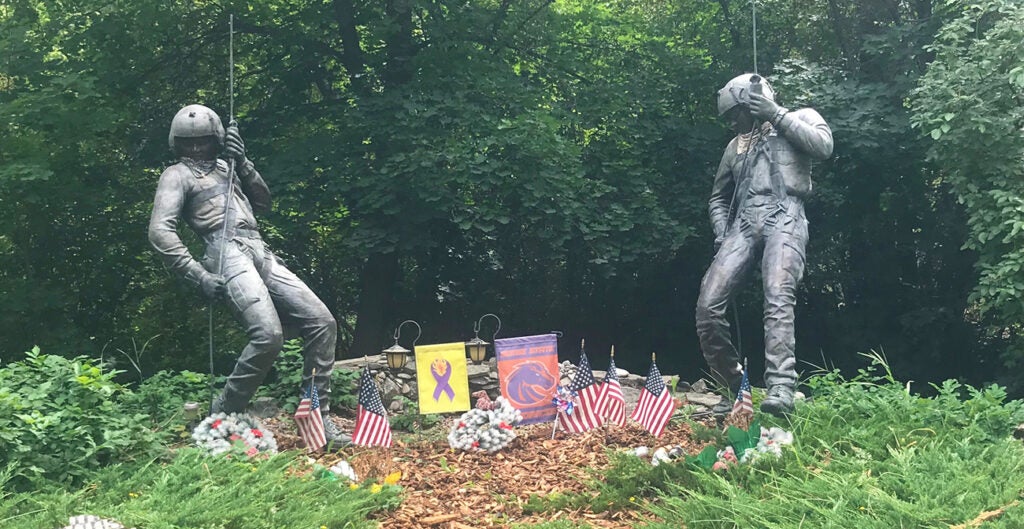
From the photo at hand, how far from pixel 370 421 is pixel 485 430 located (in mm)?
918

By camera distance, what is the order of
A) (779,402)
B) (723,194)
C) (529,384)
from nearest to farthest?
(779,402)
(723,194)
(529,384)

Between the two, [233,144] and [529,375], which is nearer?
[233,144]

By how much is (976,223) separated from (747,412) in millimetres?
4335

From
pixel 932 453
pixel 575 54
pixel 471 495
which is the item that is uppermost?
pixel 575 54

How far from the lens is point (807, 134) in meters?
6.47

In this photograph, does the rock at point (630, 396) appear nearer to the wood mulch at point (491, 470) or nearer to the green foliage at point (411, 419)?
the wood mulch at point (491, 470)

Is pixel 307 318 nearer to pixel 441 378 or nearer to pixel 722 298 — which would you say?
pixel 441 378

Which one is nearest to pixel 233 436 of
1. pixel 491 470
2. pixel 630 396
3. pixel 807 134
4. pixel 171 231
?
pixel 171 231

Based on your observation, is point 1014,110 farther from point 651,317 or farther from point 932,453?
point 651,317

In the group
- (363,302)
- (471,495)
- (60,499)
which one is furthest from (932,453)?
(363,302)

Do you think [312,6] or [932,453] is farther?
[312,6]

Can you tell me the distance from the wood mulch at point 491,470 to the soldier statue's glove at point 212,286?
3.91 ft

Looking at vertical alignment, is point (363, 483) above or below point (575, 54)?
below

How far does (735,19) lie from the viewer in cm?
1257
